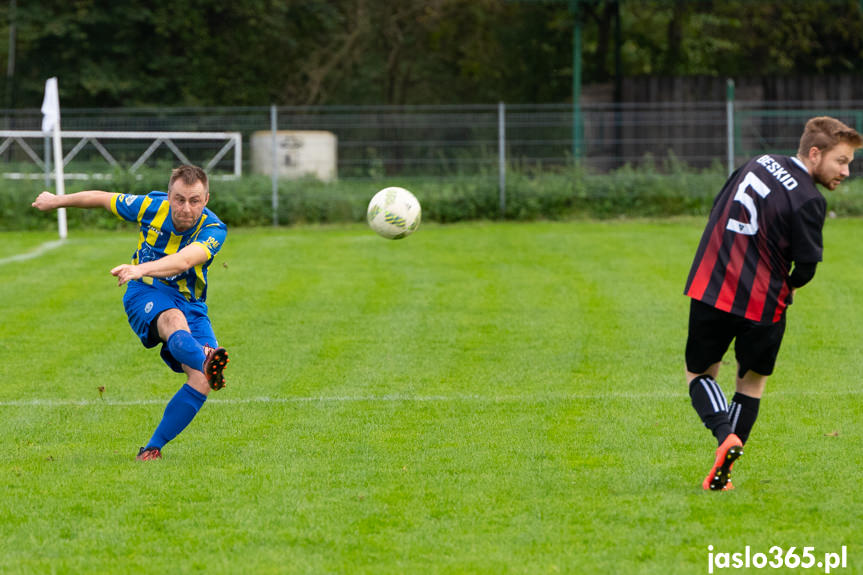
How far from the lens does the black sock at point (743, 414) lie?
5766mm

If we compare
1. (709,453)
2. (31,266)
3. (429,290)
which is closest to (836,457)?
(709,453)

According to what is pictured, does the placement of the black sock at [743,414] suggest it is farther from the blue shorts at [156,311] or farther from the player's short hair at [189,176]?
the player's short hair at [189,176]

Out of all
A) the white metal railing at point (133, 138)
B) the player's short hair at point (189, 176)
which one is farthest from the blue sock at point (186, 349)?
the white metal railing at point (133, 138)

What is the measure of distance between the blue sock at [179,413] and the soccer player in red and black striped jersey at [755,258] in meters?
2.63

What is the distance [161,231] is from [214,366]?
917 millimetres

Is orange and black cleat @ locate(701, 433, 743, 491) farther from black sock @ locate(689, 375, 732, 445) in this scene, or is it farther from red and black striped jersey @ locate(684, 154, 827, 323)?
red and black striped jersey @ locate(684, 154, 827, 323)

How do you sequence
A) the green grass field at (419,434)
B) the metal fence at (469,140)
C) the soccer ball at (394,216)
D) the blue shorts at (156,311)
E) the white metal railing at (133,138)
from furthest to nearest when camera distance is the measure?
1. the metal fence at (469,140)
2. the white metal railing at (133,138)
3. the soccer ball at (394,216)
4. the blue shorts at (156,311)
5. the green grass field at (419,434)

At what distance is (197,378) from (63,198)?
50.1 inches

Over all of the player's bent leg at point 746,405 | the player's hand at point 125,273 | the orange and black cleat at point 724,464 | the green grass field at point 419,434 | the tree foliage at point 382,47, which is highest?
the tree foliage at point 382,47

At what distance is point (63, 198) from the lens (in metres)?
6.54

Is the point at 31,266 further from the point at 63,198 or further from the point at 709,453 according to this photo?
the point at 709,453

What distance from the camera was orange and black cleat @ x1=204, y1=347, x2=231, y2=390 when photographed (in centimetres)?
606

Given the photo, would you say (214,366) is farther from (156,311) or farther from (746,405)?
(746,405)

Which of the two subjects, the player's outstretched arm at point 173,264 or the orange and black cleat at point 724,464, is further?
the player's outstretched arm at point 173,264
